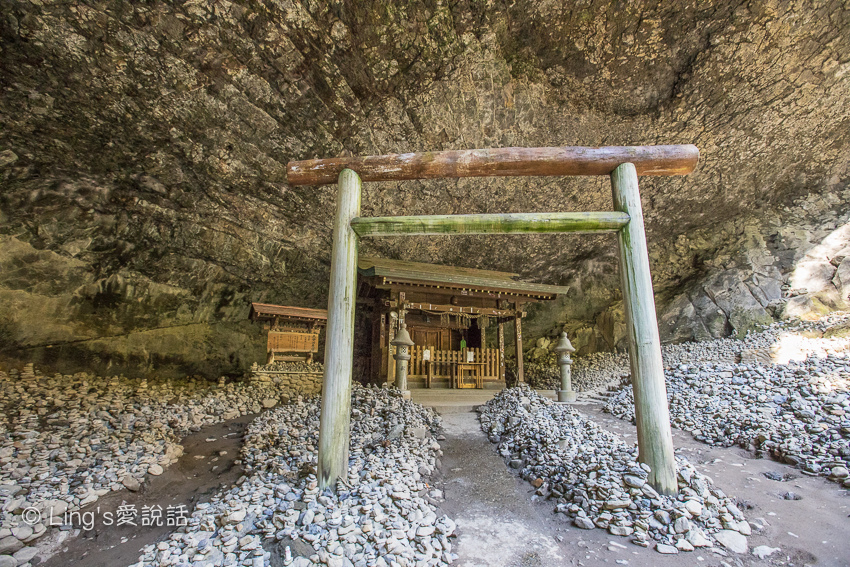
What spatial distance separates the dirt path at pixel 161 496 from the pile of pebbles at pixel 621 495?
3955mm

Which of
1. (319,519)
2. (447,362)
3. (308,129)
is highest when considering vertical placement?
(308,129)

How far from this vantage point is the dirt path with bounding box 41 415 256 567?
311 cm

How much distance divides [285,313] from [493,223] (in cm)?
653

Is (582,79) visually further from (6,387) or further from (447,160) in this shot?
(6,387)

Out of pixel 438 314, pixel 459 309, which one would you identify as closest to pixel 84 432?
→ pixel 459 309

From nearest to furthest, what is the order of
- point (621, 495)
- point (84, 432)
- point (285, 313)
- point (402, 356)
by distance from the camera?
point (621, 495) → point (84, 432) → point (402, 356) → point (285, 313)

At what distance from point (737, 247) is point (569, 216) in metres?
13.5

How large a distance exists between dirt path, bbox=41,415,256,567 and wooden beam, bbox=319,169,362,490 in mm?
1666

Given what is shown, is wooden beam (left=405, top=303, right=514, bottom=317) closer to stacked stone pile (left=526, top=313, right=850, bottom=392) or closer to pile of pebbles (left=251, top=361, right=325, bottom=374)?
pile of pebbles (left=251, top=361, right=325, bottom=374)

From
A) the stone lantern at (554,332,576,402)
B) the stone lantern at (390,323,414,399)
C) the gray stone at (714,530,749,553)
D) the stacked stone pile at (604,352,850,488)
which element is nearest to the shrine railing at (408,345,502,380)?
the stone lantern at (390,323,414,399)

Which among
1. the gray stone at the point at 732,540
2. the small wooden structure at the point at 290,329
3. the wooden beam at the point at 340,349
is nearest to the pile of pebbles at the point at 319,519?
the wooden beam at the point at 340,349

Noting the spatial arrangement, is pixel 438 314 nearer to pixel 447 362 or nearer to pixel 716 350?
pixel 447 362

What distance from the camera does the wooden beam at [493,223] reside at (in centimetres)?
418

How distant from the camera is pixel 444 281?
33.8 feet
